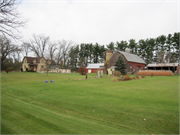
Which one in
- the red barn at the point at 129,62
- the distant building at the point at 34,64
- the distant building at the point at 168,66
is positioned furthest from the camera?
the distant building at the point at 34,64

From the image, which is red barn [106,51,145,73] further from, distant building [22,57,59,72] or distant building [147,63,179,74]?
distant building [22,57,59,72]

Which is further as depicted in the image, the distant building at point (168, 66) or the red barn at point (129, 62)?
the red barn at point (129, 62)

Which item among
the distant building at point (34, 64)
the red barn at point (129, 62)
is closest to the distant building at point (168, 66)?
the red barn at point (129, 62)

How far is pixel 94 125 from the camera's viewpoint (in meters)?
5.48

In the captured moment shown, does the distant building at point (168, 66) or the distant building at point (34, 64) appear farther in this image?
the distant building at point (34, 64)

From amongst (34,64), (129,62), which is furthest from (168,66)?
(34,64)

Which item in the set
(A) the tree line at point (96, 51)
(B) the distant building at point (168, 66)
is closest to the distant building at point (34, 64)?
(A) the tree line at point (96, 51)

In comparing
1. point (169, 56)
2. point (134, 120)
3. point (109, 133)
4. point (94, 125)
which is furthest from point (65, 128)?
point (169, 56)

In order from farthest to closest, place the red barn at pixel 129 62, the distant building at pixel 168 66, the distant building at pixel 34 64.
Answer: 1. the distant building at pixel 34 64
2. the red barn at pixel 129 62
3. the distant building at pixel 168 66

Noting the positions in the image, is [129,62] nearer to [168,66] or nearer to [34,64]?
[168,66]

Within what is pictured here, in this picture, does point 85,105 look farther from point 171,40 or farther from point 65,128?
point 171,40

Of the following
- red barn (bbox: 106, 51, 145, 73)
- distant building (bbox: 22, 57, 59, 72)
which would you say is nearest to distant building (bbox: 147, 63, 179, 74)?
red barn (bbox: 106, 51, 145, 73)

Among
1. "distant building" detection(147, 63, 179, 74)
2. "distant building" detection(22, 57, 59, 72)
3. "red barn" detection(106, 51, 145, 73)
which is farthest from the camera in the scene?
"distant building" detection(22, 57, 59, 72)

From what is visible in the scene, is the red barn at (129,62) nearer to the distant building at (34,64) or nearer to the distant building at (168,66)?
the distant building at (168,66)
